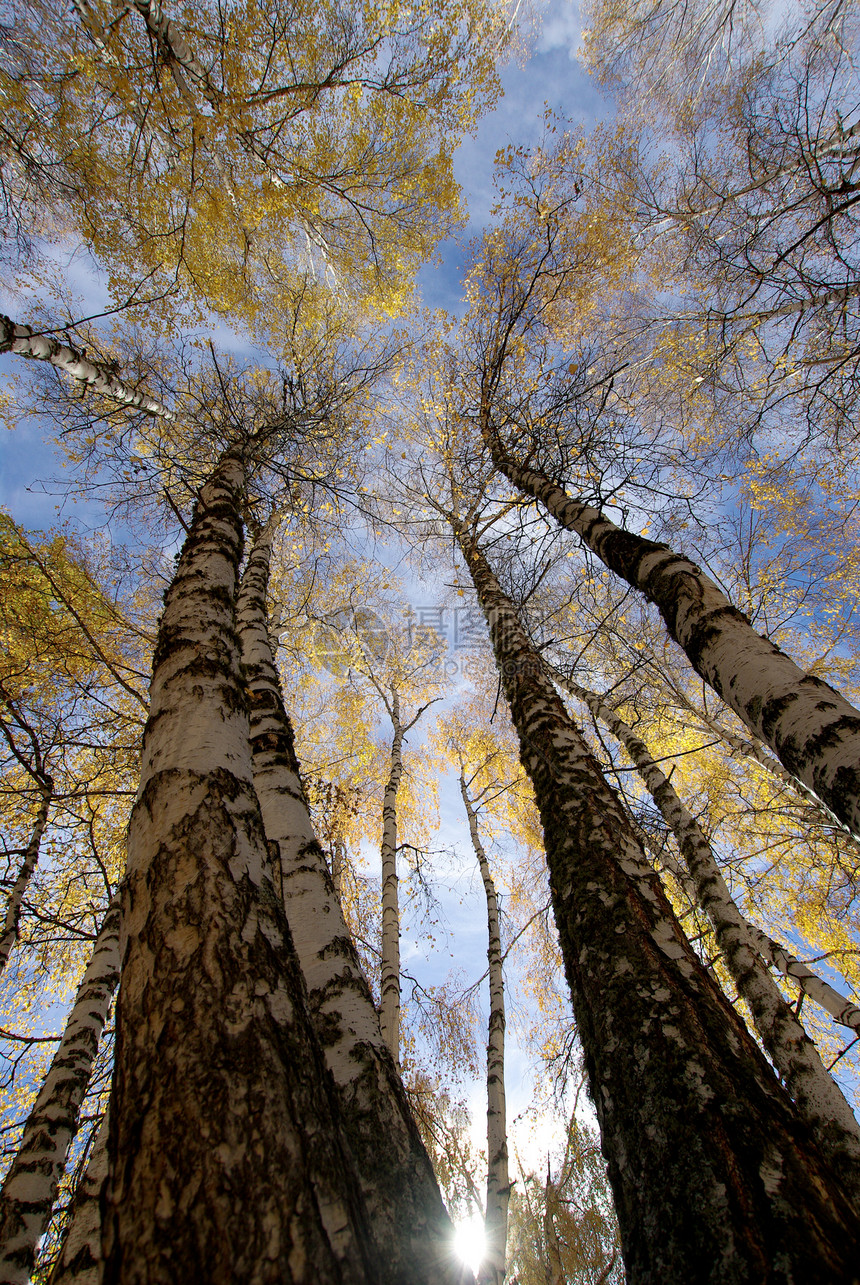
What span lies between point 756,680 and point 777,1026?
115 inches

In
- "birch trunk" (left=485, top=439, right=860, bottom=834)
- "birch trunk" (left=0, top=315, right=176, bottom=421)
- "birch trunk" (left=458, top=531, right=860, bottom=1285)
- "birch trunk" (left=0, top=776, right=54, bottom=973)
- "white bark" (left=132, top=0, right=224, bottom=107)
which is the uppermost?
"white bark" (left=132, top=0, right=224, bottom=107)

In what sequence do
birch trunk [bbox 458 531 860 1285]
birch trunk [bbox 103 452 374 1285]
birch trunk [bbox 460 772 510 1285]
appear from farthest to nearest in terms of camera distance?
birch trunk [bbox 460 772 510 1285]
birch trunk [bbox 458 531 860 1285]
birch trunk [bbox 103 452 374 1285]

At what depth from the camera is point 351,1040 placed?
1.78 meters

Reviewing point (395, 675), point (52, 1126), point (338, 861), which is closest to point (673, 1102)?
point (52, 1126)

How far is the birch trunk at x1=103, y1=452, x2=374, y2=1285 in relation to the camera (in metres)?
0.72

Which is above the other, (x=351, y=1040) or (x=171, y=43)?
(x=171, y=43)

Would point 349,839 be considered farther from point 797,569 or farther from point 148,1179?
point 797,569

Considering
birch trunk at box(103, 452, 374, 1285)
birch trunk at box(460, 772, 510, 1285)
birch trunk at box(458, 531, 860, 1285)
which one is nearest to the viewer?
birch trunk at box(103, 452, 374, 1285)

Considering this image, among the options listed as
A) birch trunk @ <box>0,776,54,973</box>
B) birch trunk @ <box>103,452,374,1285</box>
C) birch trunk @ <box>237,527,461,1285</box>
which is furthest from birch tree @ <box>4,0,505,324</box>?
birch trunk @ <box>103,452,374,1285</box>

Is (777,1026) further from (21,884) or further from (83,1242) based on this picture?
(21,884)

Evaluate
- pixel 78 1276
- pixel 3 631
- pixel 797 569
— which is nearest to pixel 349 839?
pixel 3 631

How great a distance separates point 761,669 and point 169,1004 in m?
2.32

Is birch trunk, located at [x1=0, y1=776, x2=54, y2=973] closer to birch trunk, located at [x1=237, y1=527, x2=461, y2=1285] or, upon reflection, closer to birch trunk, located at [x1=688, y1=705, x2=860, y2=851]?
birch trunk, located at [x1=237, y1=527, x2=461, y2=1285]

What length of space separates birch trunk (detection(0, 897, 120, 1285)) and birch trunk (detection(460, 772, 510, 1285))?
309cm
